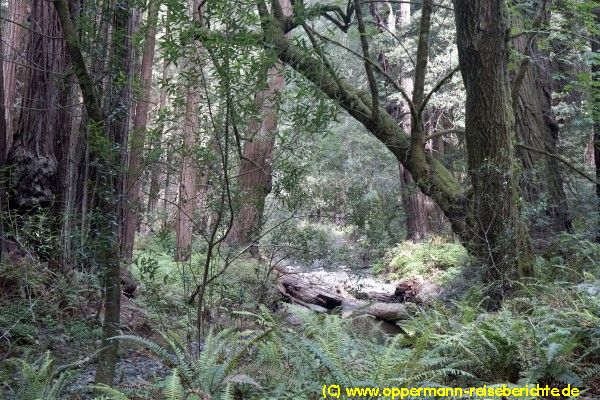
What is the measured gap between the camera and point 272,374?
377 centimetres

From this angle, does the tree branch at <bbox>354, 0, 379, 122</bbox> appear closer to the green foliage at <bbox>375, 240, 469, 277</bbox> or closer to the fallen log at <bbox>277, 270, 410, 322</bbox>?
the fallen log at <bbox>277, 270, 410, 322</bbox>

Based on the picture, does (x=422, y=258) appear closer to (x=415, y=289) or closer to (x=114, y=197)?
(x=415, y=289)

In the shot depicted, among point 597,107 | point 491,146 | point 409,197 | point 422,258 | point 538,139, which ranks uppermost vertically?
point 597,107

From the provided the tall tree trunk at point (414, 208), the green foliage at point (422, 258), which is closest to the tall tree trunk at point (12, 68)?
the green foliage at point (422, 258)

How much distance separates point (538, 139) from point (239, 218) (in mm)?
6345

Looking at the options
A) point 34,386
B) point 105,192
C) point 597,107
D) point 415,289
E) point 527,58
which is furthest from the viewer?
point 415,289

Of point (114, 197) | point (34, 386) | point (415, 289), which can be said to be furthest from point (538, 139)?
point (34, 386)

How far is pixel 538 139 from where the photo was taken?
9.76 metres

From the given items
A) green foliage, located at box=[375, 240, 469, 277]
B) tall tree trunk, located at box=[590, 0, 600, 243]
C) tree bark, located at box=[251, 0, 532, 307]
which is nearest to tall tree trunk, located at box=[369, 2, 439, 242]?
green foliage, located at box=[375, 240, 469, 277]

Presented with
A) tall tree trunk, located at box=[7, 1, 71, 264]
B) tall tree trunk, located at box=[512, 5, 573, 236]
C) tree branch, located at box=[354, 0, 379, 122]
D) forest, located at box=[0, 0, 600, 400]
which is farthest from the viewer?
tall tree trunk, located at box=[512, 5, 573, 236]

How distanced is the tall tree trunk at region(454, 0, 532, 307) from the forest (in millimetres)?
24

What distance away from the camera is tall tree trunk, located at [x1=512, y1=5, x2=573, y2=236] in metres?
9.34

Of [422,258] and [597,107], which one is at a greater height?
[597,107]

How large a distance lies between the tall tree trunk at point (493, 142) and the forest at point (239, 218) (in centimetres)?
2
